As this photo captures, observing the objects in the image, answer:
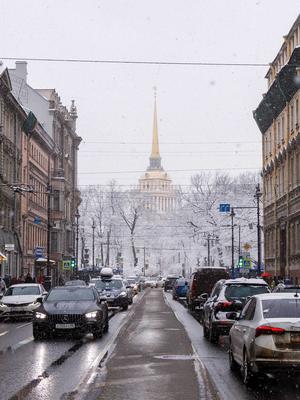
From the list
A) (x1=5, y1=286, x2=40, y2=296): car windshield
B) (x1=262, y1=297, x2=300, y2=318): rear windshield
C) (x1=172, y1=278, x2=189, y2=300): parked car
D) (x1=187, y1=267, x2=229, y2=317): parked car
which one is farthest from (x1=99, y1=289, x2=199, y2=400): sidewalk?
(x1=172, y1=278, x2=189, y2=300): parked car

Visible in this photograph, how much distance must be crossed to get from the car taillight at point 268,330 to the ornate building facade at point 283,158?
36091 mm

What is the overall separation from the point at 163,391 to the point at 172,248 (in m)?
120

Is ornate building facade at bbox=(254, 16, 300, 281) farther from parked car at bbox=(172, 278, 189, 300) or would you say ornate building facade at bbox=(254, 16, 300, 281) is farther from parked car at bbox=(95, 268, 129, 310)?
parked car at bbox=(95, 268, 129, 310)

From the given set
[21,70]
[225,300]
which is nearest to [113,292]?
[225,300]

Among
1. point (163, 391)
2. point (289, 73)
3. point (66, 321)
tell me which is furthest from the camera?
point (289, 73)

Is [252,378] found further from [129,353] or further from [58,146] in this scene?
[58,146]

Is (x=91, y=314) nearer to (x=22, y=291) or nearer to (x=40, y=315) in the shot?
(x=40, y=315)

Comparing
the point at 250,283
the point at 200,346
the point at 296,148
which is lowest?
the point at 200,346

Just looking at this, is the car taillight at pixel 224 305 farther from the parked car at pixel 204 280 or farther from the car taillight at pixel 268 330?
the parked car at pixel 204 280

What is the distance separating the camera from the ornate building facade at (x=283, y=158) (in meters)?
51.6

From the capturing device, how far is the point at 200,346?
21.1m

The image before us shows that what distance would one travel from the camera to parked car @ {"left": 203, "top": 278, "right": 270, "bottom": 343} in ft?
70.5

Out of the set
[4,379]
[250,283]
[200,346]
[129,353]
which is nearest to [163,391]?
[4,379]

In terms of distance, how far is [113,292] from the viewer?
44250mm
